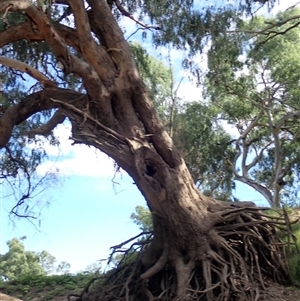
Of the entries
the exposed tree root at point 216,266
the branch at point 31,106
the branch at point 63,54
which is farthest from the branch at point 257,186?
the branch at point 63,54

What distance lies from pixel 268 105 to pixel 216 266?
38.8 feet

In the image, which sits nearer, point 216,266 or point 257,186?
point 216,266

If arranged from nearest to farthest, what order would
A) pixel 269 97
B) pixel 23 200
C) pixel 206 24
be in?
pixel 23 200 < pixel 206 24 < pixel 269 97

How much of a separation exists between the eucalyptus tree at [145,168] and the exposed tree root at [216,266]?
1 centimetres

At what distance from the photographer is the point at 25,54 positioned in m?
9.03

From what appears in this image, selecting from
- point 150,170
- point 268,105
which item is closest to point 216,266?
point 150,170

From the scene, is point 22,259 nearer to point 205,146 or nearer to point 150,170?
point 205,146

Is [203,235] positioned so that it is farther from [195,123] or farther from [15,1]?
[195,123]

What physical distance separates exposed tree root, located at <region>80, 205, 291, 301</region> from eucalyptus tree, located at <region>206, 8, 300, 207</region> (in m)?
7.93

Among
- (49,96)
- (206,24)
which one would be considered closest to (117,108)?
(49,96)

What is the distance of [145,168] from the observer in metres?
6.82

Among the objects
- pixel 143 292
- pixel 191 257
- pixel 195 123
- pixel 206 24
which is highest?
pixel 195 123

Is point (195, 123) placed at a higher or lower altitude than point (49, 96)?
higher

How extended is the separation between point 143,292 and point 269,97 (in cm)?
1219
